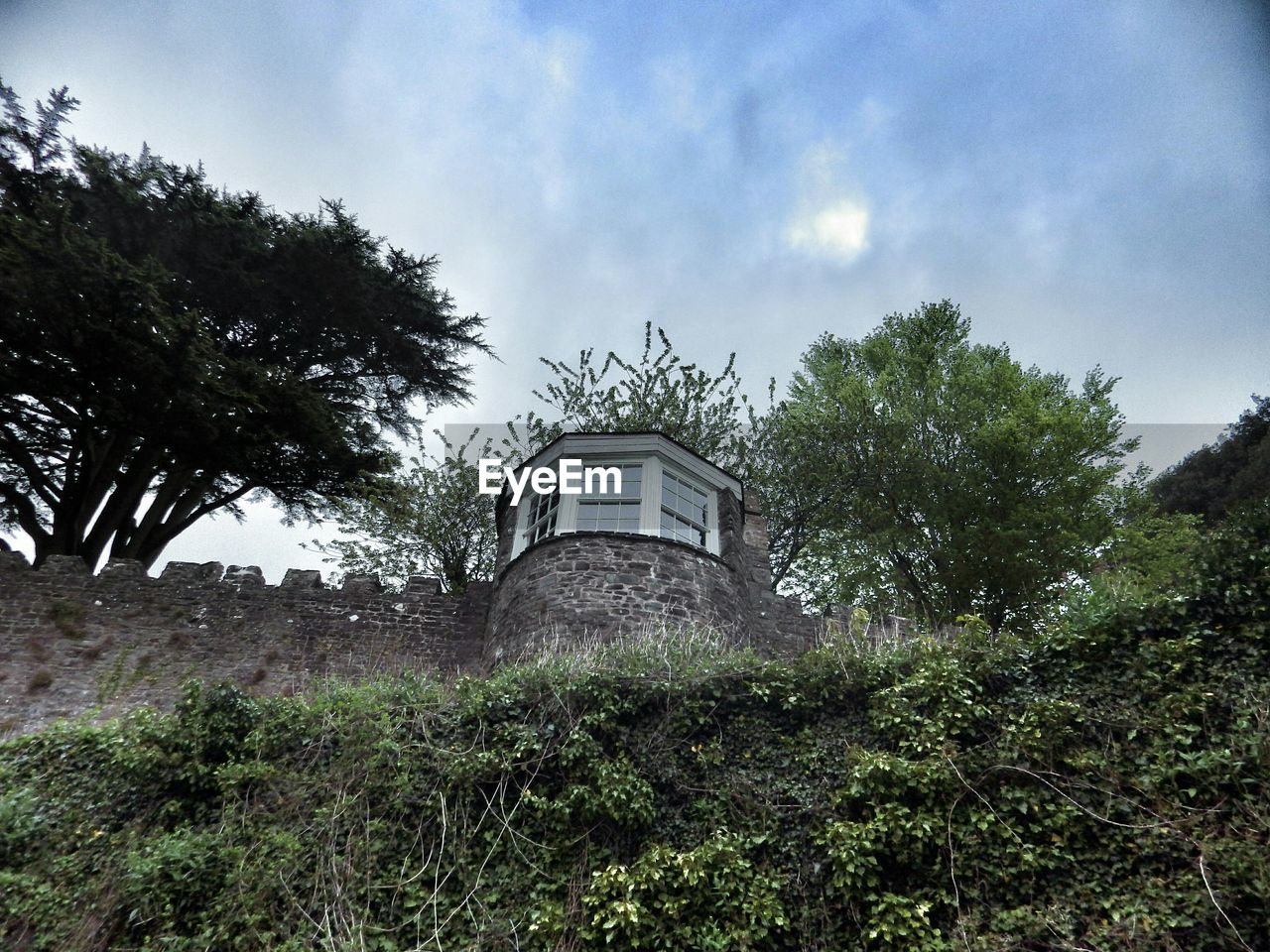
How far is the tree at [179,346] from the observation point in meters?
12.6

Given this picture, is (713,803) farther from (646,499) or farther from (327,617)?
(327,617)

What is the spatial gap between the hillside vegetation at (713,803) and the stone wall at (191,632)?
143 inches

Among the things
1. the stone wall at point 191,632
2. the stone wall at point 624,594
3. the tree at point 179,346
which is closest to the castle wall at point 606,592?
the stone wall at point 624,594

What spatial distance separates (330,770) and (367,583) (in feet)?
19.7

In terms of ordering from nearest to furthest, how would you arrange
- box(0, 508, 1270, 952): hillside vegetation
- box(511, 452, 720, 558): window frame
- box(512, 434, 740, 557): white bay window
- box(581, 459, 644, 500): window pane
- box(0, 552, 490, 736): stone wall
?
box(0, 508, 1270, 952): hillside vegetation → box(0, 552, 490, 736): stone wall → box(511, 452, 720, 558): window frame → box(512, 434, 740, 557): white bay window → box(581, 459, 644, 500): window pane

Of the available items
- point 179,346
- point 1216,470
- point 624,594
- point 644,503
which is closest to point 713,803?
point 624,594

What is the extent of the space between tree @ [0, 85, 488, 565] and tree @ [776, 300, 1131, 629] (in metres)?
8.53

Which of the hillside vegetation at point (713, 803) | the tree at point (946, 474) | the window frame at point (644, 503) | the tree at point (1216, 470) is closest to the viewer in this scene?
the hillside vegetation at point (713, 803)

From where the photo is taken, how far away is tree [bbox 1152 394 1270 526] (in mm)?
21625

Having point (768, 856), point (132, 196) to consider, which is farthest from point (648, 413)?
point (768, 856)
